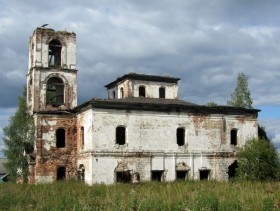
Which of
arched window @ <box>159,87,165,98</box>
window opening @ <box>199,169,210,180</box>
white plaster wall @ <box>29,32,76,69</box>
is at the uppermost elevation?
white plaster wall @ <box>29,32,76,69</box>

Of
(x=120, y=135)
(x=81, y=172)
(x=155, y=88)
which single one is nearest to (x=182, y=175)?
(x=120, y=135)

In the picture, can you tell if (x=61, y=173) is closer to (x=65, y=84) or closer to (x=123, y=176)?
(x=123, y=176)

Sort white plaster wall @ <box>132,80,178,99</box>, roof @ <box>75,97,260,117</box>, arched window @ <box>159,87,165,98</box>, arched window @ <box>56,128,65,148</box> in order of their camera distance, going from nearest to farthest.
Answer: roof @ <box>75,97,260,117</box>
arched window @ <box>56,128,65,148</box>
white plaster wall @ <box>132,80,178,99</box>
arched window @ <box>159,87,165,98</box>

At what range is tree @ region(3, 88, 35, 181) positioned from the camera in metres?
29.7

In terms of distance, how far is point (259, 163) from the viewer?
2686cm

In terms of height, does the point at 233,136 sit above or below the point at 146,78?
below

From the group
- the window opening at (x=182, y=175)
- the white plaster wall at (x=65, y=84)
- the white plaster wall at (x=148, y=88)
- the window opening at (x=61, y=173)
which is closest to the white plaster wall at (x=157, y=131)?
the window opening at (x=182, y=175)

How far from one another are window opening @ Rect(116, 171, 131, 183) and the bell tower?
671 centimetres

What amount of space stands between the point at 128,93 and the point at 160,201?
19159mm

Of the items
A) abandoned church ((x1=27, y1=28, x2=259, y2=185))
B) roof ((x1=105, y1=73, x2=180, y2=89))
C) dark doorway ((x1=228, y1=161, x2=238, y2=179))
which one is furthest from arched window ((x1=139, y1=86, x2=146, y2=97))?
dark doorway ((x1=228, y1=161, x2=238, y2=179))

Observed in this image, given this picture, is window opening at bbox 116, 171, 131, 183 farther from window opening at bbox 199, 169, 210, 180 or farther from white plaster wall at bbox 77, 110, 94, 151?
window opening at bbox 199, 169, 210, 180

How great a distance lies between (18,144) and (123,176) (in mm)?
8122

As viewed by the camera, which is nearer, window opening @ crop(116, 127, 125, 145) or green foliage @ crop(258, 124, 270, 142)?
window opening @ crop(116, 127, 125, 145)

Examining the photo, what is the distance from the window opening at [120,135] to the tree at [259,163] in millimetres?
7840
